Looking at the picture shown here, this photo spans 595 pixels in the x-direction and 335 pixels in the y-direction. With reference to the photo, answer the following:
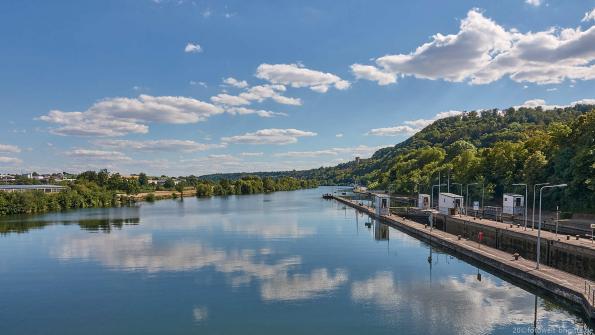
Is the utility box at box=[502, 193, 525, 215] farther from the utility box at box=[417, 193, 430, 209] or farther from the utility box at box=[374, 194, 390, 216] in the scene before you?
the utility box at box=[374, 194, 390, 216]

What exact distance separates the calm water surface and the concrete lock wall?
6452mm

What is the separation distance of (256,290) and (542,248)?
27.5m

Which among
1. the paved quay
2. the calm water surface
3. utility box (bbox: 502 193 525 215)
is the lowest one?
the calm water surface

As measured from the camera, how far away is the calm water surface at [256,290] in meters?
27.8

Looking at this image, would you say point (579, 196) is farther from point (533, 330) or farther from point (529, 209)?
point (533, 330)

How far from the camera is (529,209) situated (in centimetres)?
6950

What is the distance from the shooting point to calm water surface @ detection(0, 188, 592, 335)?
27.8 meters

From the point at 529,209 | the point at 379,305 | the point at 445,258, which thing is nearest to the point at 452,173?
the point at 529,209

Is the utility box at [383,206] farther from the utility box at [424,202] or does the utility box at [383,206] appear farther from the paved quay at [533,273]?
the paved quay at [533,273]

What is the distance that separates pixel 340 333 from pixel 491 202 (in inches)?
2887

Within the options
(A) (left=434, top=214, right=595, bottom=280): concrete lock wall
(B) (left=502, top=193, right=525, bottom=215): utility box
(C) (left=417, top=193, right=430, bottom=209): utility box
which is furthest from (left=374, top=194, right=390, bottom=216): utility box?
(B) (left=502, top=193, right=525, bottom=215): utility box

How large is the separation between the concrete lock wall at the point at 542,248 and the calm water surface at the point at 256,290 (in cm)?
645

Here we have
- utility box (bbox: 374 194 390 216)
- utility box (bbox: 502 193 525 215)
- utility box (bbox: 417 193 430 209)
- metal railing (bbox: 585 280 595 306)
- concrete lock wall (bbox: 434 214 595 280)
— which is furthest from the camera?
utility box (bbox: 417 193 430 209)

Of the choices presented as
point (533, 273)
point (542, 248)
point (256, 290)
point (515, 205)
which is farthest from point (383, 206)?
point (256, 290)
